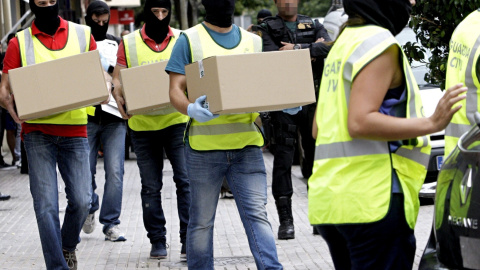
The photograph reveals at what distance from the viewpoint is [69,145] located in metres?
6.35

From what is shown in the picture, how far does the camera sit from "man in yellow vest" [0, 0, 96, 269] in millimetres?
6238

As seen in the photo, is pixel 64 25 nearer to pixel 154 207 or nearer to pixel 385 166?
pixel 154 207

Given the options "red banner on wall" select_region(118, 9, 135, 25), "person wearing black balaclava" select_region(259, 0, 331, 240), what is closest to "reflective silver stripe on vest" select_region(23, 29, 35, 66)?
"person wearing black balaclava" select_region(259, 0, 331, 240)

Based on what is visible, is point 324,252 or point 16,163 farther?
point 16,163

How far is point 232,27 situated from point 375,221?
256 cm

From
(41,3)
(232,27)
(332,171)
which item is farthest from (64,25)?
(332,171)

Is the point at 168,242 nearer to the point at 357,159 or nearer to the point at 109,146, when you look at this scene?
the point at 109,146

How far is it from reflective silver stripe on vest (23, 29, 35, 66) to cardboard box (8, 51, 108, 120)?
296mm

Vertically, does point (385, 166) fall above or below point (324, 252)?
above

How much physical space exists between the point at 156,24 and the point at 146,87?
660 millimetres

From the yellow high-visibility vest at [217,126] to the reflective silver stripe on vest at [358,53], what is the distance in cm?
207

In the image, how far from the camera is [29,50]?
6266mm

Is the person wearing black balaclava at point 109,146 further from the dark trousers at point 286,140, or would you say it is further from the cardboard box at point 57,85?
the cardboard box at point 57,85

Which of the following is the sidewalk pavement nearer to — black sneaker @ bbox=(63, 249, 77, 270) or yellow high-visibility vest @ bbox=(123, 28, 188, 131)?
black sneaker @ bbox=(63, 249, 77, 270)
